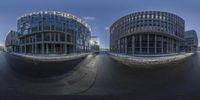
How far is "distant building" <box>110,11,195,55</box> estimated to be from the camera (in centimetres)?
4400

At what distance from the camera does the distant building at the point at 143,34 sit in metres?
44.0

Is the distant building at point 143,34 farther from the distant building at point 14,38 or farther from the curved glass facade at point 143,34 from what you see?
the distant building at point 14,38

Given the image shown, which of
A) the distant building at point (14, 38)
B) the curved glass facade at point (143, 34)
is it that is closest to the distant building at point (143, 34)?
the curved glass facade at point (143, 34)

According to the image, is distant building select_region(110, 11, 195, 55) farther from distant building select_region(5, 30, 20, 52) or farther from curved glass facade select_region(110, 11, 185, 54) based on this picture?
distant building select_region(5, 30, 20, 52)

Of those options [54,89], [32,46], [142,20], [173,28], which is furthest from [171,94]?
[173,28]

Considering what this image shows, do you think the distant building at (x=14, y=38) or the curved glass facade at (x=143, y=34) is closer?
the distant building at (x=14, y=38)

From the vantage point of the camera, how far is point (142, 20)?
44.2 meters

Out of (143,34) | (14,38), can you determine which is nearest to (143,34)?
(143,34)

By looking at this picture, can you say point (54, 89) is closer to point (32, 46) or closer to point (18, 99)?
point (18, 99)

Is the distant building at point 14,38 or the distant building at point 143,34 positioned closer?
the distant building at point 14,38

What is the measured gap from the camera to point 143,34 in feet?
150

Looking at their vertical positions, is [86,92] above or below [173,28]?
below

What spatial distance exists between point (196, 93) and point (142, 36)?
4224 centimetres

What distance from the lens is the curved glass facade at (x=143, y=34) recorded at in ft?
144
